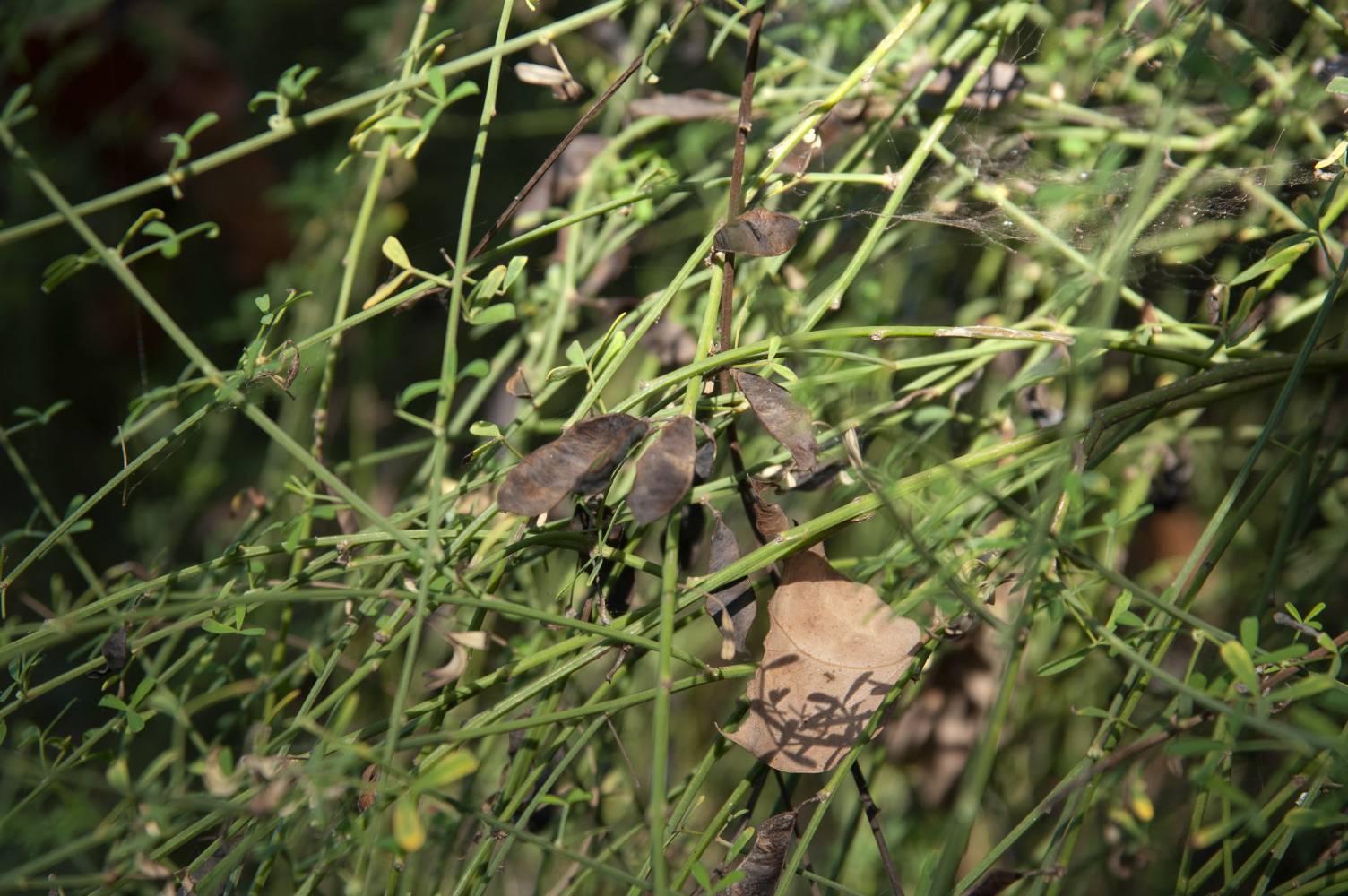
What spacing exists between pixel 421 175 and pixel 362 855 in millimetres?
1061

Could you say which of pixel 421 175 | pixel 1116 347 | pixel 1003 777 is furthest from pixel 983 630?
pixel 421 175

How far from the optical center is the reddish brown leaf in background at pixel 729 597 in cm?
58

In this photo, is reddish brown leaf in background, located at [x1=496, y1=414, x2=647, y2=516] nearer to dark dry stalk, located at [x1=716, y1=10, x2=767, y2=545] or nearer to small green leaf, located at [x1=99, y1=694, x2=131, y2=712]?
dark dry stalk, located at [x1=716, y1=10, x2=767, y2=545]

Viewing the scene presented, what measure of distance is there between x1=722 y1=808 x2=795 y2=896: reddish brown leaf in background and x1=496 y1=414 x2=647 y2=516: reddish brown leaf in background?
23cm

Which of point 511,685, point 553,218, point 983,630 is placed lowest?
point 983,630

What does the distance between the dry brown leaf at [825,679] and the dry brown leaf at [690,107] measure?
0.44m

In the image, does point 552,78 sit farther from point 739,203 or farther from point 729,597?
point 729,597

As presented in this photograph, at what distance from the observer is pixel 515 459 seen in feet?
2.16

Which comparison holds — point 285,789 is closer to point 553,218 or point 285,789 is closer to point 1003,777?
point 553,218

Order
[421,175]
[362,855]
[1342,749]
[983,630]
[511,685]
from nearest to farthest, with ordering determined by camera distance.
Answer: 1. [1342,749]
2. [362,855]
3. [511,685]
4. [983,630]
5. [421,175]

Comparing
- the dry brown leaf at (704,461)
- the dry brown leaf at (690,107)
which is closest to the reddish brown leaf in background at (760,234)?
the dry brown leaf at (704,461)

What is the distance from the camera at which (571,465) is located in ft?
1.76

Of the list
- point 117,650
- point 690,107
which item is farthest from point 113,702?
point 690,107

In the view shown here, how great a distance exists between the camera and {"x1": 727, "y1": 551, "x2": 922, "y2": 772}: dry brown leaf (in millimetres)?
588
